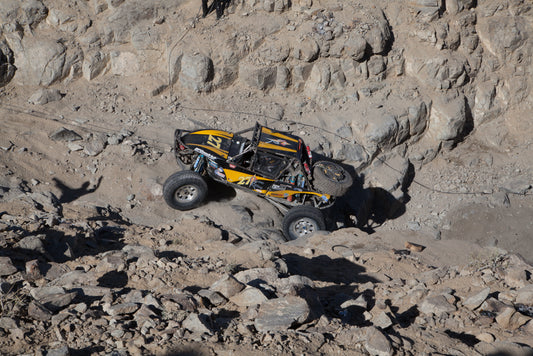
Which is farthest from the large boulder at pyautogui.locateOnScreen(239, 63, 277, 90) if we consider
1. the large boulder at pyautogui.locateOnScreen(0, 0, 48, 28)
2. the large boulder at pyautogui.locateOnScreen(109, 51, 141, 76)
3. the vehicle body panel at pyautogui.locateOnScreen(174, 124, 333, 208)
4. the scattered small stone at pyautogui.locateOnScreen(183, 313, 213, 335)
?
the scattered small stone at pyautogui.locateOnScreen(183, 313, 213, 335)

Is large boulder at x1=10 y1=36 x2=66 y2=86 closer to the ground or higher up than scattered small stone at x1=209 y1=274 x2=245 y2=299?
higher up

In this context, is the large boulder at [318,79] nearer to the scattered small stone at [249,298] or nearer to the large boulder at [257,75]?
the large boulder at [257,75]

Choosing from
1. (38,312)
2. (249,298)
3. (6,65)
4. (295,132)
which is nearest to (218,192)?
(295,132)

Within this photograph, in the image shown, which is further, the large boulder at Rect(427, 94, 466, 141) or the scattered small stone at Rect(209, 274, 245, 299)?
the large boulder at Rect(427, 94, 466, 141)

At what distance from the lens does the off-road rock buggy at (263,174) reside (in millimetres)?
10336

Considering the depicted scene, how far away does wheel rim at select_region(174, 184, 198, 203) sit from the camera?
10336 millimetres

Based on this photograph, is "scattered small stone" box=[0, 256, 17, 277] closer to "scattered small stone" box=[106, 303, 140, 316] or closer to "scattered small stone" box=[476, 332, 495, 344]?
"scattered small stone" box=[106, 303, 140, 316]

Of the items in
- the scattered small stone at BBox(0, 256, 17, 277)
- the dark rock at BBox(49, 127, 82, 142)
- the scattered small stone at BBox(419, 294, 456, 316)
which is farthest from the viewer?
the dark rock at BBox(49, 127, 82, 142)

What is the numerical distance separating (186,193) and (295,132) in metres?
4.15

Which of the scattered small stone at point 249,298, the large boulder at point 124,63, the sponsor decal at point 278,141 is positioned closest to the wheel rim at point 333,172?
the sponsor decal at point 278,141

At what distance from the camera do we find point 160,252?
7922mm

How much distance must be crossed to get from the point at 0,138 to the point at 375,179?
9.47 metres

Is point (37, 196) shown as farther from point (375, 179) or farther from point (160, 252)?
point (375, 179)

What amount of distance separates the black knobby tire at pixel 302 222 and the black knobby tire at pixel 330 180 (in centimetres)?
51
